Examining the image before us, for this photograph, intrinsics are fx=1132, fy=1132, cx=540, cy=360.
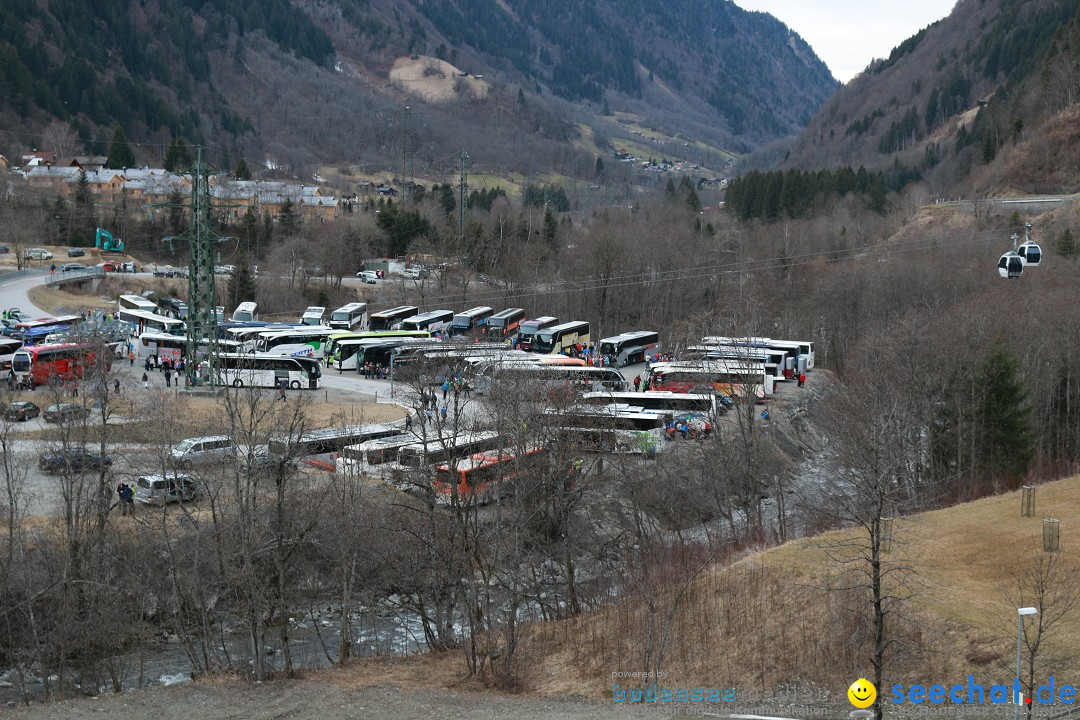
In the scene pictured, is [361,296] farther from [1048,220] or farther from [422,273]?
[1048,220]

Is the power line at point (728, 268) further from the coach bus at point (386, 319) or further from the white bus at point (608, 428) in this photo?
the white bus at point (608, 428)

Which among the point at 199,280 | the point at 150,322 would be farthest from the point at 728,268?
the point at 199,280

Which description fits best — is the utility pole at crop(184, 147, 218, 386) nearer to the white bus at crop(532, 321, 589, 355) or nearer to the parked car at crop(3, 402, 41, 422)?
the parked car at crop(3, 402, 41, 422)

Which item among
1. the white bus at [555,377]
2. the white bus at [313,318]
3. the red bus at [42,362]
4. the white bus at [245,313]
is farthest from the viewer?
the white bus at [245,313]

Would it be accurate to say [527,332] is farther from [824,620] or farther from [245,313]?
[824,620]

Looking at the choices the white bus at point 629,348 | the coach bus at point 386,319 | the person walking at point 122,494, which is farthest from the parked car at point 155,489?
the coach bus at point 386,319

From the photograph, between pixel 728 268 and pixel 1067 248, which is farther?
pixel 728 268

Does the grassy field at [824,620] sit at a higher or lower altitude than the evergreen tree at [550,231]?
lower

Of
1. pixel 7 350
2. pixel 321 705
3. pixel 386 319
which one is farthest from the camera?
pixel 386 319

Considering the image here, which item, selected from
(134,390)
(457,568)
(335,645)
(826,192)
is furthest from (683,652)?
(826,192)
